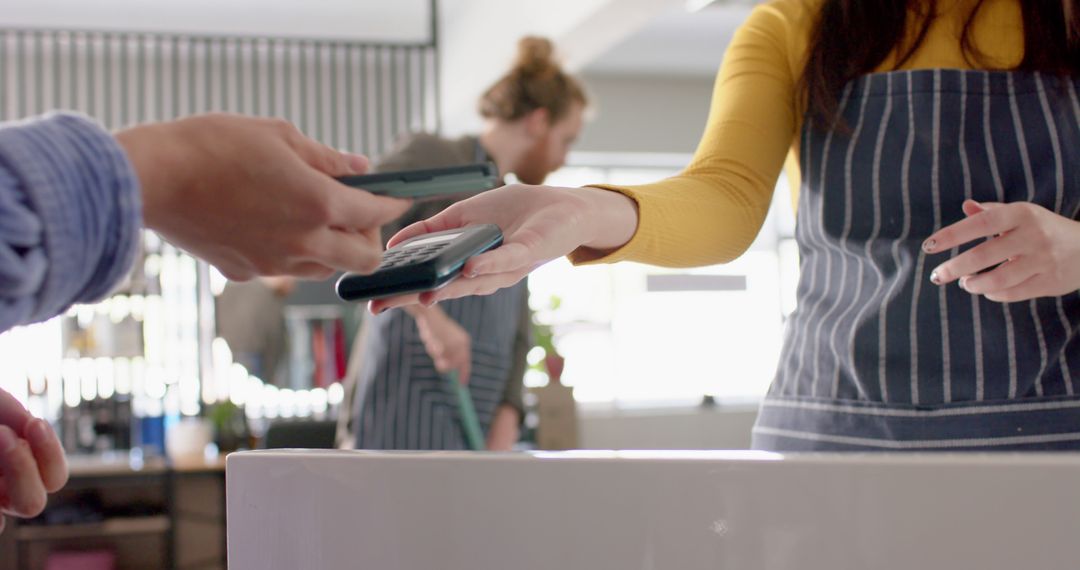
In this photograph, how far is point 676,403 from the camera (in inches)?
243

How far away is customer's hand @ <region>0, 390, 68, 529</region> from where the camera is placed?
49 centimetres

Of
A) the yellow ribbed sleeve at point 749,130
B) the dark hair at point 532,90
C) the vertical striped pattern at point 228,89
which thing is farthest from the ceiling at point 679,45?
the yellow ribbed sleeve at point 749,130

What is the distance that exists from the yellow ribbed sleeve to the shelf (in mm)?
3344

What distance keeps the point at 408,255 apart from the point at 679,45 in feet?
17.1

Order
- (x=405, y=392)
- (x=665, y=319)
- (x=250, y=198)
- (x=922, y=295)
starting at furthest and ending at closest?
1. (x=665, y=319)
2. (x=405, y=392)
3. (x=922, y=295)
4. (x=250, y=198)

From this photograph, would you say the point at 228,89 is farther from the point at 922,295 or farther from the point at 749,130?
the point at 922,295

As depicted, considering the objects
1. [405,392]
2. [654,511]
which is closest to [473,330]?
[405,392]

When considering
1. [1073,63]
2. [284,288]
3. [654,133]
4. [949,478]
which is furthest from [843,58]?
[654,133]

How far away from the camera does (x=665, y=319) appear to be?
609 cm

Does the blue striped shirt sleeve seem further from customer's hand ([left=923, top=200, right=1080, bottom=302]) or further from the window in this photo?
the window

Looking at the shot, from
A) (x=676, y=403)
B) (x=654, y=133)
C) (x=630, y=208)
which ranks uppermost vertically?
(x=654, y=133)

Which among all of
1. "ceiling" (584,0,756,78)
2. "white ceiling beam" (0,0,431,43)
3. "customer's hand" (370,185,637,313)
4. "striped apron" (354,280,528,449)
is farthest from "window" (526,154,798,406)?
"customer's hand" (370,185,637,313)

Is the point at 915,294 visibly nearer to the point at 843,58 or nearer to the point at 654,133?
the point at 843,58

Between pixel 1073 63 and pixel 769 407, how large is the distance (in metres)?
0.35
